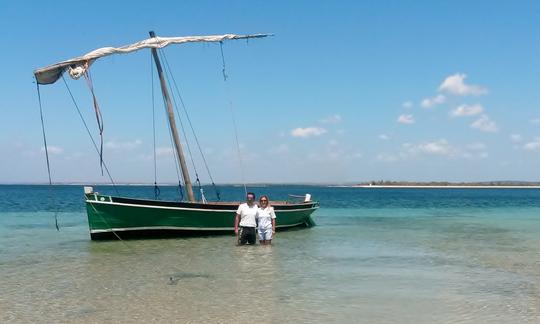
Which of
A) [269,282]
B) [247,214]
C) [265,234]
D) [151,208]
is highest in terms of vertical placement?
[151,208]

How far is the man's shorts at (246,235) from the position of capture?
58.9ft

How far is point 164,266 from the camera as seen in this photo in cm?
1449

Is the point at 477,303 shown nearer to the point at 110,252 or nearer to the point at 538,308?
the point at 538,308

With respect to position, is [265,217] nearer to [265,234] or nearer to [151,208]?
[265,234]

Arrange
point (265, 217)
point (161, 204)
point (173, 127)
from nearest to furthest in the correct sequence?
1. point (265, 217)
2. point (161, 204)
3. point (173, 127)

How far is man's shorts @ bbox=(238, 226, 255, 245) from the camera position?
17953 millimetres

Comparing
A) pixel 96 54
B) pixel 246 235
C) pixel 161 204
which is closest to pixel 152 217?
pixel 161 204

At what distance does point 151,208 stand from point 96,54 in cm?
582

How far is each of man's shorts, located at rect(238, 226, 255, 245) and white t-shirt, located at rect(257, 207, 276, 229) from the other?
348 millimetres

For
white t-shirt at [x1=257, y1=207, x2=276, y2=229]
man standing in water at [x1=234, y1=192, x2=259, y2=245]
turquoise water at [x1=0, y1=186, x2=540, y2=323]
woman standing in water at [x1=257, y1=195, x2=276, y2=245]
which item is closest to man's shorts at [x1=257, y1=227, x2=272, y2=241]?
woman standing in water at [x1=257, y1=195, x2=276, y2=245]

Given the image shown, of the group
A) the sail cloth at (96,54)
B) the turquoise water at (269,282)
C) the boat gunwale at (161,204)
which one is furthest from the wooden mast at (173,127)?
the turquoise water at (269,282)

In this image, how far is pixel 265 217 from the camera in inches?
698

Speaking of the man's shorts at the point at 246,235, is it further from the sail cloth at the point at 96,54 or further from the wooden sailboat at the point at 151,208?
the sail cloth at the point at 96,54

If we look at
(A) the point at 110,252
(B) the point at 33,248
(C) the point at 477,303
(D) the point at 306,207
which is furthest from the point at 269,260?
(D) the point at 306,207
